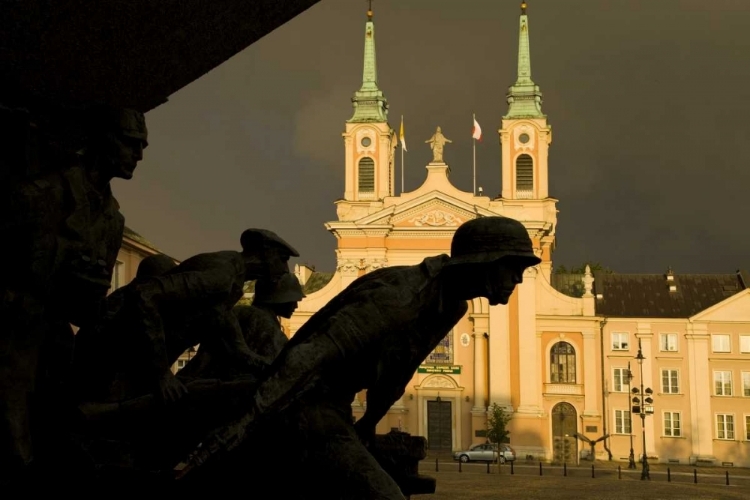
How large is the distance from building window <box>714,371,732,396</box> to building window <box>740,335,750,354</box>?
1394mm

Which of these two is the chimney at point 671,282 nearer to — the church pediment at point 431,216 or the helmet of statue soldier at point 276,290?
the church pediment at point 431,216

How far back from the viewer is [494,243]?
9.94 ft

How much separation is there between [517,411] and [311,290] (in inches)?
620

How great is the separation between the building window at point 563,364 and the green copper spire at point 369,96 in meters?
17.8

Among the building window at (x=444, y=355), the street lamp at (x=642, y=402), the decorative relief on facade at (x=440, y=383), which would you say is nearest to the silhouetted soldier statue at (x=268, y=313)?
the street lamp at (x=642, y=402)

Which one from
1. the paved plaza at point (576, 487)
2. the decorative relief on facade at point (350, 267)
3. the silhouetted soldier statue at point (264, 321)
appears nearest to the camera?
the silhouetted soldier statue at point (264, 321)

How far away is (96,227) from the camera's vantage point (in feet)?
10.6

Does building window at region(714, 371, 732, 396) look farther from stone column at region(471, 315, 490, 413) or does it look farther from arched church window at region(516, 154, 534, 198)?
arched church window at region(516, 154, 534, 198)

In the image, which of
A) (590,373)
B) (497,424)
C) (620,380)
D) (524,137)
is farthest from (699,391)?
(524,137)

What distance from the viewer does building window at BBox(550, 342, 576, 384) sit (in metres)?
50.2

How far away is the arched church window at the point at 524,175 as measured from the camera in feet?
179

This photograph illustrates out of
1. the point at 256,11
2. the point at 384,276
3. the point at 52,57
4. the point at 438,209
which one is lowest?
the point at 384,276

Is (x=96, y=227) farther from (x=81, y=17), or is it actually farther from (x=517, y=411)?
(x=517, y=411)

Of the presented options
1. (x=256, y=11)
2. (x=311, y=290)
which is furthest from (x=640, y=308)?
(x=256, y=11)
